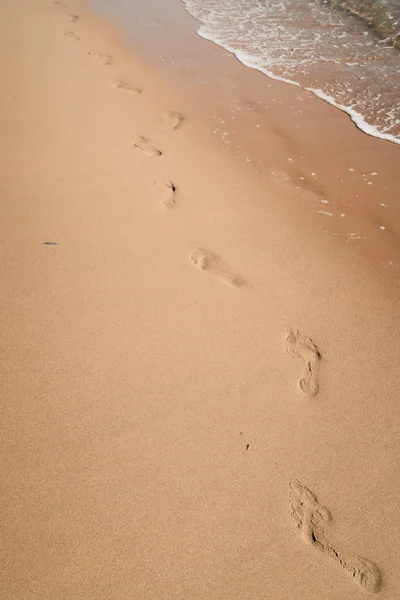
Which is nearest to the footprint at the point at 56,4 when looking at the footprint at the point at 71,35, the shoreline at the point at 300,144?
the footprint at the point at 71,35

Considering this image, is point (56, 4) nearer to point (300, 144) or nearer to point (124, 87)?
point (124, 87)

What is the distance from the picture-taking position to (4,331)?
6.91 ft

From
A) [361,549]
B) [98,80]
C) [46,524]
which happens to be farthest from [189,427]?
[98,80]

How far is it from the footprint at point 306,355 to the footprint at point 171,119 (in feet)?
7.81

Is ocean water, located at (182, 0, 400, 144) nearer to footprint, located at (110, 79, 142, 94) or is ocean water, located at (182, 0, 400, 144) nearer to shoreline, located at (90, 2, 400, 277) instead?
shoreline, located at (90, 2, 400, 277)

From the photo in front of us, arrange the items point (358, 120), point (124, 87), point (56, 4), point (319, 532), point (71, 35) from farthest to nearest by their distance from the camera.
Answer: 1. point (56, 4)
2. point (71, 35)
3. point (124, 87)
4. point (358, 120)
5. point (319, 532)

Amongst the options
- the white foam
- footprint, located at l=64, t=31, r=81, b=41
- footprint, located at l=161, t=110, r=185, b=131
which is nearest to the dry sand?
footprint, located at l=161, t=110, r=185, b=131

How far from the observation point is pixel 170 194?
3.06 metres

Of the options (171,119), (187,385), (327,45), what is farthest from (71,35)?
(187,385)

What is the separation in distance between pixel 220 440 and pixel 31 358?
914 millimetres

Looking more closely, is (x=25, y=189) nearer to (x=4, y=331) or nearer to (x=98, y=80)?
(x=4, y=331)

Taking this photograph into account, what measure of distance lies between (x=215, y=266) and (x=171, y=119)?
1.98 meters

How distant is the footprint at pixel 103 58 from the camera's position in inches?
191

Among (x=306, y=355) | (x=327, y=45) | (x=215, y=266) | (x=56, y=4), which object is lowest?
(x=56, y=4)
